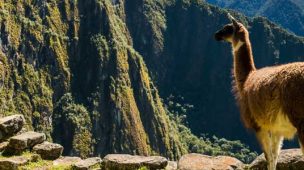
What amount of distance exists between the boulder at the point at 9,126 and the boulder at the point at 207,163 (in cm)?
463

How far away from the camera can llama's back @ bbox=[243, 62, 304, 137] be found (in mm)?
6891

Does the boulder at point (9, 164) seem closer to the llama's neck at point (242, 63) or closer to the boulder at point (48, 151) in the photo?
the boulder at point (48, 151)

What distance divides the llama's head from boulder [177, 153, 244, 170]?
234cm

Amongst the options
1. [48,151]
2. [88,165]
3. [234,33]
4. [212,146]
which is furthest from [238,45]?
[212,146]

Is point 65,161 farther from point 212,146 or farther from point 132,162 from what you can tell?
point 212,146

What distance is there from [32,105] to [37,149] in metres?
107

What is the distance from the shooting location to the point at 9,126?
1273 centimetres

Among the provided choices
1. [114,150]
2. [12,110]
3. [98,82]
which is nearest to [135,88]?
[98,82]

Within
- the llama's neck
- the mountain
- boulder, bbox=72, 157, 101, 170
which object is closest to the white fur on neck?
the llama's neck

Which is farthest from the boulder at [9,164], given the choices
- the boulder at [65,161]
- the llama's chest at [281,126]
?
the llama's chest at [281,126]

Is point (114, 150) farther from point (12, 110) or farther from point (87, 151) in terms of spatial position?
point (12, 110)

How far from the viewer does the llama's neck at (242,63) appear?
9.18 metres

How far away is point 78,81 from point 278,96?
136056 mm

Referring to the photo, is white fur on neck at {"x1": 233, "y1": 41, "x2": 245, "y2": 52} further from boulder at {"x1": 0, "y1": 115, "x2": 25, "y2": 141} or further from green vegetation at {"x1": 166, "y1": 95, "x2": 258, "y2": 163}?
green vegetation at {"x1": 166, "y1": 95, "x2": 258, "y2": 163}
